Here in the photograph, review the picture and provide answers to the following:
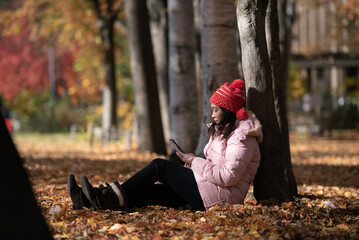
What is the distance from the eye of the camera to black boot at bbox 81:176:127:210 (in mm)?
Result: 4883

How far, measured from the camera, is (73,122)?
87.2 ft

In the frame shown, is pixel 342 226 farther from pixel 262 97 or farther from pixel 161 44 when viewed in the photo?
pixel 161 44

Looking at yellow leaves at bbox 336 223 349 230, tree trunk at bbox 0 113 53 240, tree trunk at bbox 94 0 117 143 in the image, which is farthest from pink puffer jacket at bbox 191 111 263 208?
tree trunk at bbox 94 0 117 143

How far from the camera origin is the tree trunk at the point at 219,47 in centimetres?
732

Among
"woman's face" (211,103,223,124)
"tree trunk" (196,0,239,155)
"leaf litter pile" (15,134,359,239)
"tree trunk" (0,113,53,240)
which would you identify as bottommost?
"leaf litter pile" (15,134,359,239)

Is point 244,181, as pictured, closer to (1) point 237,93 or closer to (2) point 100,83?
(1) point 237,93

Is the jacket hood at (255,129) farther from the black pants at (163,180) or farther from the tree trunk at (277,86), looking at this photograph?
the tree trunk at (277,86)

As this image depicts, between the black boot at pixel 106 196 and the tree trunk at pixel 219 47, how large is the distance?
242 cm

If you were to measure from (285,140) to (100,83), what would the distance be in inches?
844

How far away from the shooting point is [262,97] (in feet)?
18.4

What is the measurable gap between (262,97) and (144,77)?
21.5 feet

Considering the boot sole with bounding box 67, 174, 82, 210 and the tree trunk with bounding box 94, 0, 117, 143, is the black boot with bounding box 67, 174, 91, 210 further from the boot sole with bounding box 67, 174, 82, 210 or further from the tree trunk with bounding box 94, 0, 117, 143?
the tree trunk with bounding box 94, 0, 117, 143

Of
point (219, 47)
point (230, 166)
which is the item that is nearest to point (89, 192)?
point (230, 166)

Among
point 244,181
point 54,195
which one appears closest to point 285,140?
point 244,181
